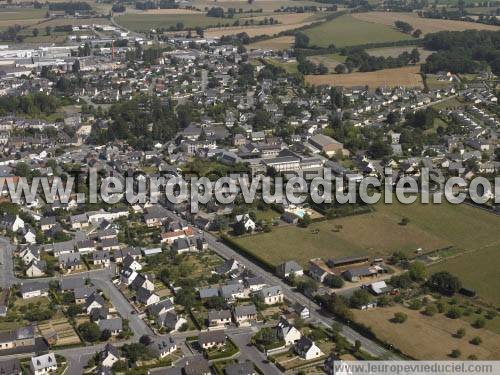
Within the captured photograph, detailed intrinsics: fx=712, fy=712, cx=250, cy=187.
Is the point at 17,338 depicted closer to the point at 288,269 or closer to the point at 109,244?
the point at 109,244

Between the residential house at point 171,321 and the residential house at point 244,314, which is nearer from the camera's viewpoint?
→ the residential house at point 171,321

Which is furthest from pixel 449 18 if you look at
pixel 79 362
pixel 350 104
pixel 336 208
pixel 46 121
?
pixel 79 362

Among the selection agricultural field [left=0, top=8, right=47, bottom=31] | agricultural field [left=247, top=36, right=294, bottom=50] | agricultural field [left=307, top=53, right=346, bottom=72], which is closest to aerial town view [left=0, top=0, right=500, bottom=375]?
agricultural field [left=307, top=53, right=346, bottom=72]

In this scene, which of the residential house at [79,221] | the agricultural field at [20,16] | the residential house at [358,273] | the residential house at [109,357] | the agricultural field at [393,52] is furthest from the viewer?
the agricultural field at [20,16]

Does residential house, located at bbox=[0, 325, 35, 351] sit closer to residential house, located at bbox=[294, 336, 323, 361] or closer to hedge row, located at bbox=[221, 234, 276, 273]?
residential house, located at bbox=[294, 336, 323, 361]

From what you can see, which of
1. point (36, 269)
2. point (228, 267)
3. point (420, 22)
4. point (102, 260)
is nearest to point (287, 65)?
point (420, 22)

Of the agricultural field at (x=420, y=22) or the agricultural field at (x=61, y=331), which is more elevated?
the agricultural field at (x=420, y=22)

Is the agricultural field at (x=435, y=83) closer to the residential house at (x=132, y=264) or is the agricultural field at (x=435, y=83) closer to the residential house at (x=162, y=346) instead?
the residential house at (x=132, y=264)

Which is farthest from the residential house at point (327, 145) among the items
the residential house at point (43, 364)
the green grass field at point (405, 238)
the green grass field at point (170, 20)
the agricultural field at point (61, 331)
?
the green grass field at point (170, 20)
